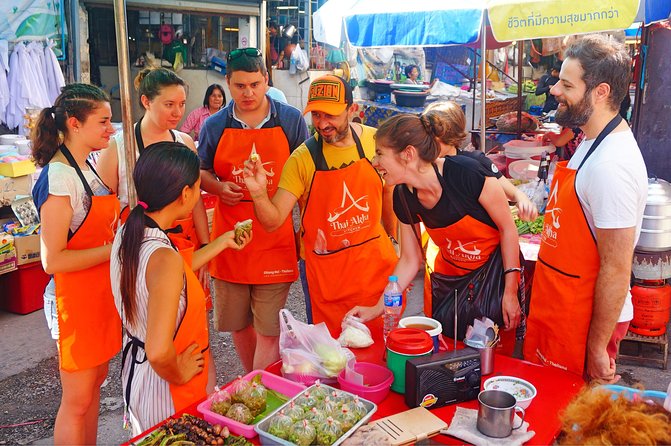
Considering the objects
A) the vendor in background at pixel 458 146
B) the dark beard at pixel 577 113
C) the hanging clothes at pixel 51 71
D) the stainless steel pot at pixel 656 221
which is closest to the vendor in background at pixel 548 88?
the stainless steel pot at pixel 656 221

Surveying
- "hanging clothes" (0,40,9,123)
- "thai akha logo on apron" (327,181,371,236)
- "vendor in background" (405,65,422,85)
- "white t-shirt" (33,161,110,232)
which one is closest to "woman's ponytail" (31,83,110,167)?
"white t-shirt" (33,161,110,232)

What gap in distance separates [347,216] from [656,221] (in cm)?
250

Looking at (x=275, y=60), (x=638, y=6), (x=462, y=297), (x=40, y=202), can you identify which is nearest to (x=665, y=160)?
(x=638, y=6)

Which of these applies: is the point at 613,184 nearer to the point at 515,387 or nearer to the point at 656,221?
the point at 515,387

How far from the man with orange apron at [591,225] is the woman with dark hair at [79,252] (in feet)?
6.58

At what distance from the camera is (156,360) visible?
214cm

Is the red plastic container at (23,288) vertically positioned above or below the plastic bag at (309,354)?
below

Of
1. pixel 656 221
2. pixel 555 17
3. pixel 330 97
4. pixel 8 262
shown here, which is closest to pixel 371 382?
pixel 330 97

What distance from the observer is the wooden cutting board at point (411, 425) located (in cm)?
188

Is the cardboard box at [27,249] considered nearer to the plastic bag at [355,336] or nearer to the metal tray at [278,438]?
the plastic bag at [355,336]

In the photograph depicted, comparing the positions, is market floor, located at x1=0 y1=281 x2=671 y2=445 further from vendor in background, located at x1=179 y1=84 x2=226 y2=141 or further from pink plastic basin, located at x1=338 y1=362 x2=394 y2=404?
vendor in background, located at x1=179 y1=84 x2=226 y2=141

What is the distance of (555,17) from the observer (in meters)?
4.67

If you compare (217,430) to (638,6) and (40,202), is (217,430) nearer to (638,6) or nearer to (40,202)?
(40,202)

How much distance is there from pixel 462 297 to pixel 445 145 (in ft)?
2.88
